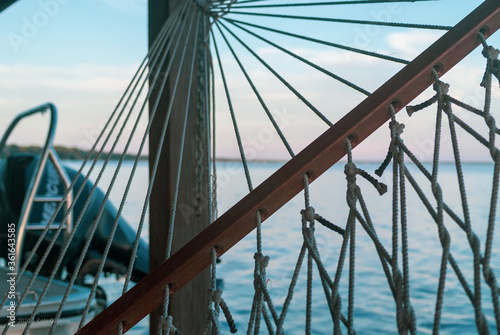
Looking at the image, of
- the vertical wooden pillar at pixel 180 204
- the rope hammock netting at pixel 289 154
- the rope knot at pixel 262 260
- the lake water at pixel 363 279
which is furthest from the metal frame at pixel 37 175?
the rope knot at pixel 262 260

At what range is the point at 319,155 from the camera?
0.75 m

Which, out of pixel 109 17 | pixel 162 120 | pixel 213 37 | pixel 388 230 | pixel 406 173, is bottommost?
pixel 406 173

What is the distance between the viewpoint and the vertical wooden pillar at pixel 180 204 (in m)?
1.45

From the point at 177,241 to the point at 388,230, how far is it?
664 centimetres

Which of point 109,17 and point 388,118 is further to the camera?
point 109,17

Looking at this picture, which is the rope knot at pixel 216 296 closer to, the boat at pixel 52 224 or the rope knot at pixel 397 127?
the rope knot at pixel 397 127

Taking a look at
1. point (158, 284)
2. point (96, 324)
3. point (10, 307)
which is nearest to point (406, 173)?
point (158, 284)

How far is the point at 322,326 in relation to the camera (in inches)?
162

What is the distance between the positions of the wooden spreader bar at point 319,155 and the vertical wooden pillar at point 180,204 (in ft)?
2.14

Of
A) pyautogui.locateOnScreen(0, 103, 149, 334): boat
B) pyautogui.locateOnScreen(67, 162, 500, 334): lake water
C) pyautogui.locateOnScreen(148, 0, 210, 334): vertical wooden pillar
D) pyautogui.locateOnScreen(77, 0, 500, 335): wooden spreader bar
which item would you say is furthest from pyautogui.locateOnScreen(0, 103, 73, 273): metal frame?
pyautogui.locateOnScreen(77, 0, 500, 335): wooden spreader bar

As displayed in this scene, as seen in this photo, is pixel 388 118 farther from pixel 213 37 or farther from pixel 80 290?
pixel 80 290

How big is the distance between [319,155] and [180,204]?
0.77m

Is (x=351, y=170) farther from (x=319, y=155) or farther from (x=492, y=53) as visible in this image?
(x=492, y=53)

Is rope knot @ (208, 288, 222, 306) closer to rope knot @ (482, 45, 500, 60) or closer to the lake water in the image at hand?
rope knot @ (482, 45, 500, 60)
